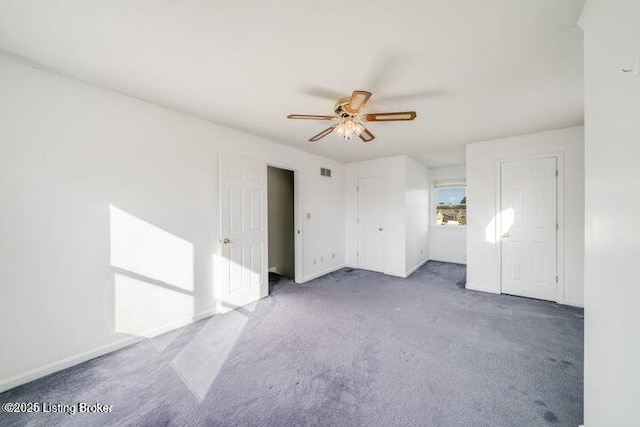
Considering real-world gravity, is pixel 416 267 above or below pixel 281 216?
below

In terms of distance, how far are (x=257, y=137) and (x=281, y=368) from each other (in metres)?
3.01

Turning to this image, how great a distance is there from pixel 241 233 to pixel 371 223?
2.89m

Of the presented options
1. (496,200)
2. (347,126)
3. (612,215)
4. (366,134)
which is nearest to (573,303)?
(496,200)

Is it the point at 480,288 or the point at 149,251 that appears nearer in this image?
the point at 149,251

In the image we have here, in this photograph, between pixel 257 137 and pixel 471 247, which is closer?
pixel 257 137

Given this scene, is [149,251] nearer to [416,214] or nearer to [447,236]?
[416,214]

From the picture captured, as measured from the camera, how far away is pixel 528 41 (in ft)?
5.22

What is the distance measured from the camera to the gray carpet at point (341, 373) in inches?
60.5

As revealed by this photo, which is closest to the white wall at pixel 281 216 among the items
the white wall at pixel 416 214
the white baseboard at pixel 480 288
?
the white wall at pixel 416 214

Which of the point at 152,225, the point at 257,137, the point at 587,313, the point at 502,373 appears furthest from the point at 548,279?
the point at 152,225

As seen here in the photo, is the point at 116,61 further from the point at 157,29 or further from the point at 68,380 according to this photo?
the point at 68,380

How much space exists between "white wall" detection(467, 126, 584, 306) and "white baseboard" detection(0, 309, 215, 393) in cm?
449

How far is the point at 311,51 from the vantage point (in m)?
1.69

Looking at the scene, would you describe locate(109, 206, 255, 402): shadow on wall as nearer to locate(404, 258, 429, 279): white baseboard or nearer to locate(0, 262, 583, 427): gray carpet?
locate(0, 262, 583, 427): gray carpet
